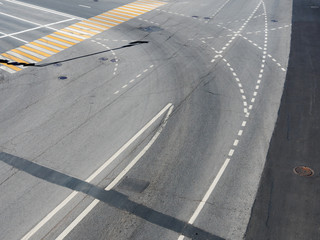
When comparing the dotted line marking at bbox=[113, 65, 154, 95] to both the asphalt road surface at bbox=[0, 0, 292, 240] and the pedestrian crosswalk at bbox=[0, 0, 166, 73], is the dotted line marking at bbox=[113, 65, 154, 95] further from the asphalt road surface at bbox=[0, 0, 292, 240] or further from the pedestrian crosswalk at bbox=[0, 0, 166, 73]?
the pedestrian crosswalk at bbox=[0, 0, 166, 73]

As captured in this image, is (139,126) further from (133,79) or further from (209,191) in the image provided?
(209,191)

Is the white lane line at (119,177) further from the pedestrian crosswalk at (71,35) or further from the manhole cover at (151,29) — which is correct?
the manhole cover at (151,29)

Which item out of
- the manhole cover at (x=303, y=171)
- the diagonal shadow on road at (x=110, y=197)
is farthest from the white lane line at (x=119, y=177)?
the manhole cover at (x=303, y=171)

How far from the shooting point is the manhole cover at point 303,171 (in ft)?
65.5

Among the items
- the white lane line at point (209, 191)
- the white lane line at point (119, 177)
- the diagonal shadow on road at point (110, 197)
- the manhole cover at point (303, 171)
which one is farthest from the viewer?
the manhole cover at point (303, 171)

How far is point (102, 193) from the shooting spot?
18.8m

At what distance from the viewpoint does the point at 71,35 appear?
38969mm

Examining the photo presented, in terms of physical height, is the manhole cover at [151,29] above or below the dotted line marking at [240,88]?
above

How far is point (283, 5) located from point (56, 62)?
1123 inches

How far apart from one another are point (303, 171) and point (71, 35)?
26788 mm

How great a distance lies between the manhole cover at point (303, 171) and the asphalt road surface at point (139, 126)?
1.81 m

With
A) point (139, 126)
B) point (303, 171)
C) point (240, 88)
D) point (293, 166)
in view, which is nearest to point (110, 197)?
point (139, 126)

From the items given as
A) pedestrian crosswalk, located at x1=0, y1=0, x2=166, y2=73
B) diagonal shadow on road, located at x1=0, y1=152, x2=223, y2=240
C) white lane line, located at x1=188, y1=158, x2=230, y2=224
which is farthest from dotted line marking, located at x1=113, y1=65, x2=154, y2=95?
white lane line, located at x1=188, y1=158, x2=230, y2=224

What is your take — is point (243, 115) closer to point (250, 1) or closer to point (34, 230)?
point (34, 230)
